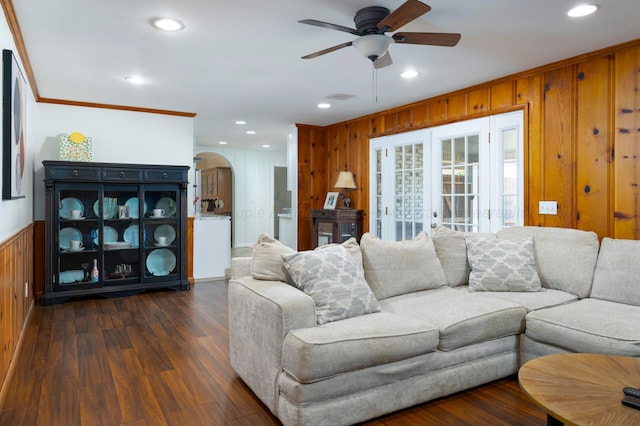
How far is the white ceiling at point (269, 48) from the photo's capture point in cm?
269

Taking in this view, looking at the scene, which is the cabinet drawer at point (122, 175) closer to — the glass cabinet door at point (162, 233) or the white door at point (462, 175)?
the glass cabinet door at point (162, 233)

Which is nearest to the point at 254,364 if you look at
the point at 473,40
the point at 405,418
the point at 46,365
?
the point at 405,418

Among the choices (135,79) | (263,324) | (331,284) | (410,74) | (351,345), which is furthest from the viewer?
(135,79)

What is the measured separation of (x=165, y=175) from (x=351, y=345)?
4.02 m

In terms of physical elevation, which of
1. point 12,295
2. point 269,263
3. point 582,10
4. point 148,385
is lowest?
point 148,385

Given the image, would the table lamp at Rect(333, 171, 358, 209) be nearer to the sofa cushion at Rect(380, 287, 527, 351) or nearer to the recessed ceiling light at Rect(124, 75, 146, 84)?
the recessed ceiling light at Rect(124, 75, 146, 84)

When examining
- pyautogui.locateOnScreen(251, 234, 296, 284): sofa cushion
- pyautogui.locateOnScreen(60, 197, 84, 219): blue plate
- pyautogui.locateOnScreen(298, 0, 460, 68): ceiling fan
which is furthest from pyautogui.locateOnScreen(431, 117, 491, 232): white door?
pyautogui.locateOnScreen(60, 197, 84, 219): blue plate

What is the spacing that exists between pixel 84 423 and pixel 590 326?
280cm

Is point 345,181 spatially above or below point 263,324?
above

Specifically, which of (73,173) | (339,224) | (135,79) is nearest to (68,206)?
(73,173)

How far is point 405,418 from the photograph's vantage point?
2.26 meters

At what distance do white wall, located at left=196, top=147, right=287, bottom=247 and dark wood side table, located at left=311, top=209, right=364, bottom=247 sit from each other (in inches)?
154

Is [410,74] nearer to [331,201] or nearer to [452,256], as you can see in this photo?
[452,256]

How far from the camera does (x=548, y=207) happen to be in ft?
12.8
